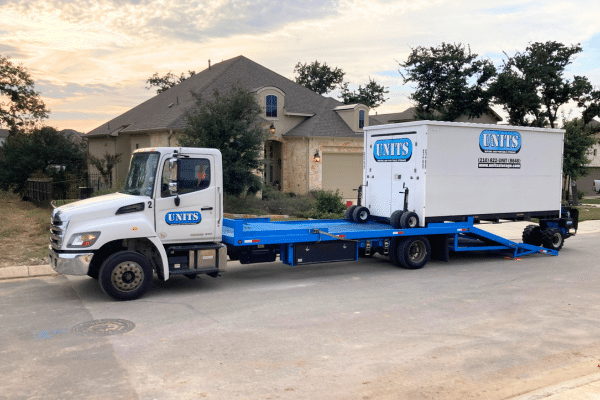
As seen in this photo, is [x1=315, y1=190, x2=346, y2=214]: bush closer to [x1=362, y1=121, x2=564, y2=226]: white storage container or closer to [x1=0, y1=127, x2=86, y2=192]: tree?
[x1=362, y1=121, x2=564, y2=226]: white storage container

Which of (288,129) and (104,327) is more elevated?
(288,129)

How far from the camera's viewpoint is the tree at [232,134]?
20.3m

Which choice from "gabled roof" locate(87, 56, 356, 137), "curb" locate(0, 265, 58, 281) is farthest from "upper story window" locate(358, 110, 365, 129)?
"curb" locate(0, 265, 58, 281)

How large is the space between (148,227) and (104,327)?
211cm

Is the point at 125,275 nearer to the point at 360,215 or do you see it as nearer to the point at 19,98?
the point at 360,215

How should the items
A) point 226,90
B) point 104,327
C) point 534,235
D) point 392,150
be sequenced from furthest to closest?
point 226,90, point 534,235, point 392,150, point 104,327

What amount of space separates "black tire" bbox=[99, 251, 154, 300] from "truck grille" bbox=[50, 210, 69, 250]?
2.75 ft

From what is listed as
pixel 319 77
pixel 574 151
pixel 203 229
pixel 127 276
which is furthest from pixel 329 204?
pixel 319 77

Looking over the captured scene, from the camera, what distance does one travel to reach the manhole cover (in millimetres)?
7508

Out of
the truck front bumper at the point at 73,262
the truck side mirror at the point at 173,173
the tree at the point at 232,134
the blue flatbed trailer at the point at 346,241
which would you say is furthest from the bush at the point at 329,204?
the truck front bumper at the point at 73,262

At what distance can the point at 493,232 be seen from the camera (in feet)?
64.6

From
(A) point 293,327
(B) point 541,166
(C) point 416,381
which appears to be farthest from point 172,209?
(B) point 541,166

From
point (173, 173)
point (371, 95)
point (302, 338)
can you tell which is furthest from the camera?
point (371, 95)

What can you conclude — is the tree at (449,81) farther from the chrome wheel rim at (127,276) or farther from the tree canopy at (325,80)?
the chrome wheel rim at (127,276)
